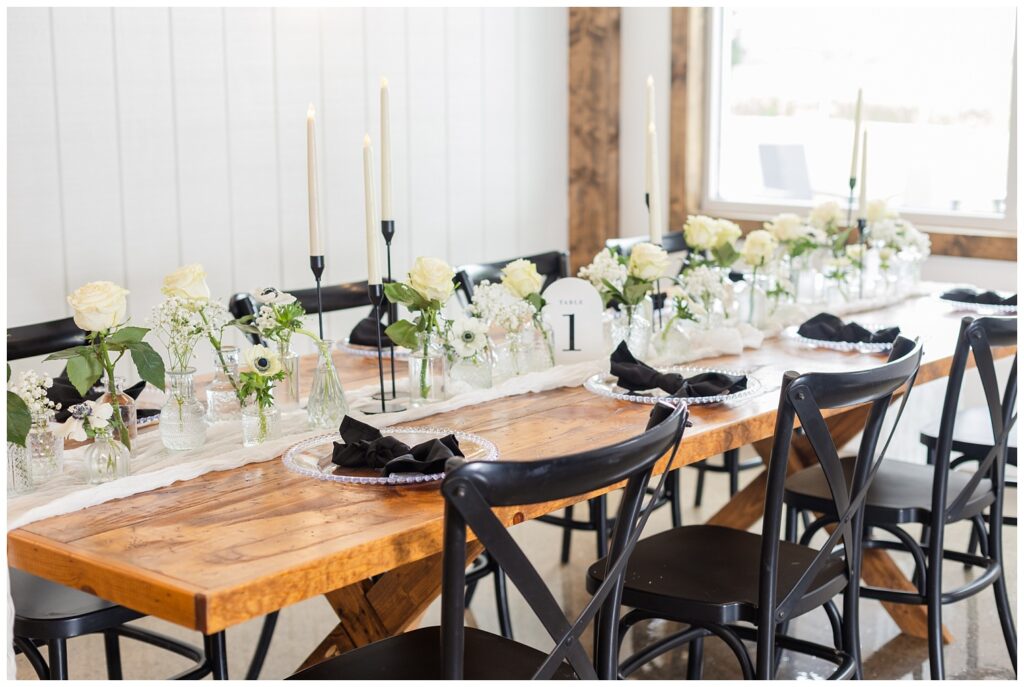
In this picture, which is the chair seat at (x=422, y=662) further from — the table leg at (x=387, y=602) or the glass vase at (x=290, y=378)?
the glass vase at (x=290, y=378)

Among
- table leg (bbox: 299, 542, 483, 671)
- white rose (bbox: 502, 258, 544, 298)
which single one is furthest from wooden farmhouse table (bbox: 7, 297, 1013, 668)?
white rose (bbox: 502, 258, 544, 298)

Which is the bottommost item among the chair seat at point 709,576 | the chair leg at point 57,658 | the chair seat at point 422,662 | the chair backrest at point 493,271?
the chair leg at point 57,658

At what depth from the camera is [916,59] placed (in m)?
4.64

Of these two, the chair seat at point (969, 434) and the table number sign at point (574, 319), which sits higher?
the table number sign at point (574, 319)

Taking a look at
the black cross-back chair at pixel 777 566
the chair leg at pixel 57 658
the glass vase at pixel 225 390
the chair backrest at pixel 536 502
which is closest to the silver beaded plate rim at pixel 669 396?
the black cross-back chair at pixel 777 566

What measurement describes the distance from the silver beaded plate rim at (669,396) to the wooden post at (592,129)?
9.36ft

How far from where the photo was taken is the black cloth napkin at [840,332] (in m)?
2.86

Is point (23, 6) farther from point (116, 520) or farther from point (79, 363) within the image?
point (116, 520)

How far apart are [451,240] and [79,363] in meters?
3.14

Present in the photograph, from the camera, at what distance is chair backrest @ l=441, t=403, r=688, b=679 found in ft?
4.47

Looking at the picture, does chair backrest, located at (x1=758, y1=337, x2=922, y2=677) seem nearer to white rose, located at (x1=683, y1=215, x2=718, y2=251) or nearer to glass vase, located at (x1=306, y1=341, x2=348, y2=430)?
glass vase, located at (x1=306, y1=341, x2=348, y2=430)

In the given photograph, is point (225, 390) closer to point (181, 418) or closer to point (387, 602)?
point (181, 418)

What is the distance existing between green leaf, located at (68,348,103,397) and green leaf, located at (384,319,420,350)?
546 millimetres

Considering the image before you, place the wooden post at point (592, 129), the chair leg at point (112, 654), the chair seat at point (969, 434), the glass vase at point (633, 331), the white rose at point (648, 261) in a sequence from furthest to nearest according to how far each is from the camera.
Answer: the wooden post at point (592, 129) → the chair seat at point (969, 434) → the glass vase at point (633, 331) → the white rose at point (648, 261) → the chair leg at point (112, 654)
